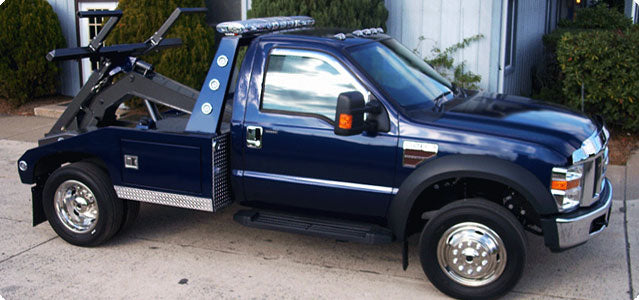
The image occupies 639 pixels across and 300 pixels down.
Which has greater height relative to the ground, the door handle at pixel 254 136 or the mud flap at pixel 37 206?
the door handle at pixel 254 136

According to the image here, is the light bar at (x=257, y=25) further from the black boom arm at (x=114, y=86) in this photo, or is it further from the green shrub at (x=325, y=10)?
the green shrub at (x=325, y=10)

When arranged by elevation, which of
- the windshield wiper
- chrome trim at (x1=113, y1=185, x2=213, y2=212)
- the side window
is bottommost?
chrome trim at (x1=113, y1=185, x2=213, y2=212)

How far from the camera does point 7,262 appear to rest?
18.9 feet

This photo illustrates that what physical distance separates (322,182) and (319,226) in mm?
351

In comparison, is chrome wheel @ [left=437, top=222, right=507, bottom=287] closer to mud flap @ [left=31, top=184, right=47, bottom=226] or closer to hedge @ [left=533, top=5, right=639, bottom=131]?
mud flap @ [left=31, top=184, right=47, bottom=226]

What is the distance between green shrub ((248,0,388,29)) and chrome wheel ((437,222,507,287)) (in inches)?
208

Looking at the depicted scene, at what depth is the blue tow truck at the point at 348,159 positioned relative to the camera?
15.8ft

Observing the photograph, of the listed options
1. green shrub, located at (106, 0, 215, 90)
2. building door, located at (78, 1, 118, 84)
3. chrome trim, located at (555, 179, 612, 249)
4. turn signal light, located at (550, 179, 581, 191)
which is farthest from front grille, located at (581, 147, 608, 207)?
building door, located at (78, 1, 118, 84)

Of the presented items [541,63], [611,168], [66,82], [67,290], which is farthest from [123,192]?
[541,63]

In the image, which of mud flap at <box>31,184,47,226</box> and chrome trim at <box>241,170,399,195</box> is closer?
chrome trim at <box>241,170,399,195</box>

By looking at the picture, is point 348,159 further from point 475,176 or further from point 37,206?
point 37,206

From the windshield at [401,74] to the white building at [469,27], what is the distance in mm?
3877

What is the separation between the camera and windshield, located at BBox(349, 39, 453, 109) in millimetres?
5355

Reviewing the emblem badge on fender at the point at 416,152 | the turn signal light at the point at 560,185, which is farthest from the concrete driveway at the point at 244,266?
the emblem badge on fender at the point at 416,152
